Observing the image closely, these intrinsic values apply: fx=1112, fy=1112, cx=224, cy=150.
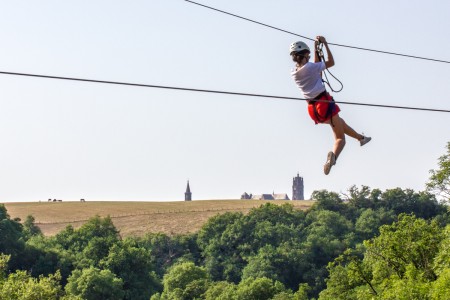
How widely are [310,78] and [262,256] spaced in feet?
465

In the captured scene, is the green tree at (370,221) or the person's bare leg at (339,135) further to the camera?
the green tree at (370,221)

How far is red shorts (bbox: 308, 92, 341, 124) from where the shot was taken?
808 inches

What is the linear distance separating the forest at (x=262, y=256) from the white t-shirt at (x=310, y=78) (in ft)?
134

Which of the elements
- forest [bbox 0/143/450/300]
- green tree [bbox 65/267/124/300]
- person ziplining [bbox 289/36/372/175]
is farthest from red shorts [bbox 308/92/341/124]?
green tree [bbox 65/267/124/300]

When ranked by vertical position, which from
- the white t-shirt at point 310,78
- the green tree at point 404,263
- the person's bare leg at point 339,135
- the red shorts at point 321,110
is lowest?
the green tree at point 404,263

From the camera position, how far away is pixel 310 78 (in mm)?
20266

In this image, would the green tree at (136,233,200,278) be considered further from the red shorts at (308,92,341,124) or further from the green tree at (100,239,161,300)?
the red shorts at (308,92,341,124)

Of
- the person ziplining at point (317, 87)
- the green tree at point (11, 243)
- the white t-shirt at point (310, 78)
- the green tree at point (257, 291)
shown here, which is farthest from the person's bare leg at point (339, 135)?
the green tree at point (11, 243)

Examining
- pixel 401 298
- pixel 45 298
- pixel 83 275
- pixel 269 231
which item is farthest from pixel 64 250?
pixel 401 298

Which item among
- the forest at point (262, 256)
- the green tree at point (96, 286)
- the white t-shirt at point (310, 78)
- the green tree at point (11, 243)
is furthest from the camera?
the green tree at point (11, 243)

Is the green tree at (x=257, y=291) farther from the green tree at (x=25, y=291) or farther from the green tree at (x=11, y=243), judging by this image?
the green tree at (x=25, y=291)

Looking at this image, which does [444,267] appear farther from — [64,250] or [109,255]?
[64,250]

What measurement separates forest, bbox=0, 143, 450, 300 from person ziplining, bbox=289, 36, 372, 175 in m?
39.8

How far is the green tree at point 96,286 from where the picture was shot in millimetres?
124312
